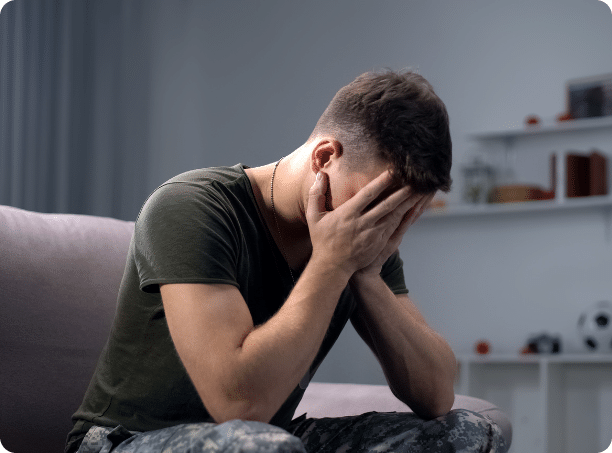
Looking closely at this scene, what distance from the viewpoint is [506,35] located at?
11.2 feet

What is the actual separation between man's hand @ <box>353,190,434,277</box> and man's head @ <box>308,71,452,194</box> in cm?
3


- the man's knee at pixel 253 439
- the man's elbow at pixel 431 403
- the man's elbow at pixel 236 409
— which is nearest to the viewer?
the man's knee at pixel 253 439

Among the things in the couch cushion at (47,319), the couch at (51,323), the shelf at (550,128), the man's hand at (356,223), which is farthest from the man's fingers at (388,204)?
the shelf at (550,128)

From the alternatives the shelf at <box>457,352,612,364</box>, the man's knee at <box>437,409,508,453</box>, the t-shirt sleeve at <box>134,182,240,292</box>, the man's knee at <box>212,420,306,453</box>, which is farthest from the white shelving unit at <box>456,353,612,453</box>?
the man's knee at <box>212,420,306,453</box>

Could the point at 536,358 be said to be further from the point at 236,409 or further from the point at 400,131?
the point at 236,409

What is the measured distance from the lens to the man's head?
932mm

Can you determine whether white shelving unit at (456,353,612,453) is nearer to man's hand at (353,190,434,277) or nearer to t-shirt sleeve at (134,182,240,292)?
man's hand at (353,190,434,277)

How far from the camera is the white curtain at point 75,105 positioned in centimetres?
310

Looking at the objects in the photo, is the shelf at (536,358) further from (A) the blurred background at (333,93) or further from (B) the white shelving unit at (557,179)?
(B) the white shelving unit at (557,179)

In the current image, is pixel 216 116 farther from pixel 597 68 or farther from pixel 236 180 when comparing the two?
pixel 236 180

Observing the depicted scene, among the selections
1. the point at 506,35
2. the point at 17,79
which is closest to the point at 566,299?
the point at 506,35

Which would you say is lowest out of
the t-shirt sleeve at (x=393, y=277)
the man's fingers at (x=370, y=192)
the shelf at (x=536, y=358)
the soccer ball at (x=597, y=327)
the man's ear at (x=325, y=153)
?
the shelf at (x=536, y=358)

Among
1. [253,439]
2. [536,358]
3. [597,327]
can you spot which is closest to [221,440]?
[253,439]

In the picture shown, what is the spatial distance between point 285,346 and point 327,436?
11.5 inches
